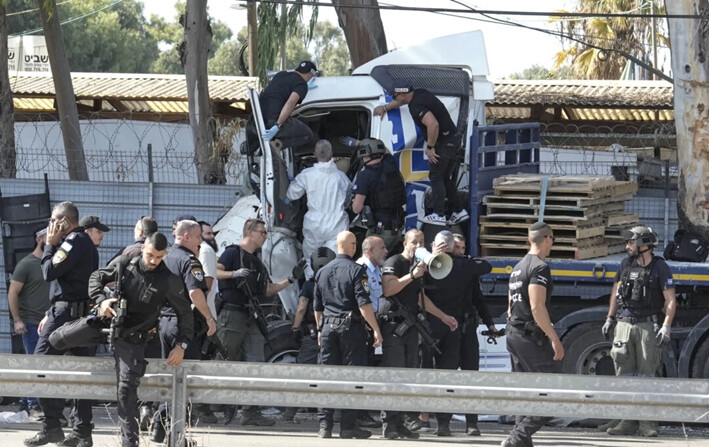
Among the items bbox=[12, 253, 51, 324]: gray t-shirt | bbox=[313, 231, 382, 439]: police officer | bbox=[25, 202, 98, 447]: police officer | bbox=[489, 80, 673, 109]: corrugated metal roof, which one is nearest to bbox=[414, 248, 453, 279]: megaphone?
bbox=[313, 231, 382, 439]: police officer

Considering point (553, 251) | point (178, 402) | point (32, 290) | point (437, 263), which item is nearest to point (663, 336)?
point (553, 251)

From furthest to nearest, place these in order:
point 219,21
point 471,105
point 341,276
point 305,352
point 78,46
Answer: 1. point 219,21
2. point 78,46
3. point 471,105
4. point 305,352
5. point 341,276

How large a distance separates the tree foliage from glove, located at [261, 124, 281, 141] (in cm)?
2266

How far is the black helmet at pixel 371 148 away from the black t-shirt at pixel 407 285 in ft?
4.13

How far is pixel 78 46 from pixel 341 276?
56.0 meters

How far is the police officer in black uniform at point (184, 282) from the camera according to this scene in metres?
9.59

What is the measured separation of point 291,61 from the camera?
303 ft

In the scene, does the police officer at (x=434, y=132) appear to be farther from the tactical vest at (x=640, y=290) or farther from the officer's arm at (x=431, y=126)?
the tactical vest at (x=640, y=290)

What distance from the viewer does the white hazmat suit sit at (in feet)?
38.3

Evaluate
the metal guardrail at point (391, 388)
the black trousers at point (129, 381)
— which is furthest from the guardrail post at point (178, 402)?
the black trousers at point (129, 381)

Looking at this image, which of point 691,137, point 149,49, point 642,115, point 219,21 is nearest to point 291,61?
point 219,21

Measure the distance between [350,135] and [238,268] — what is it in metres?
2.21

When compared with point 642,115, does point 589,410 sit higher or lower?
lower

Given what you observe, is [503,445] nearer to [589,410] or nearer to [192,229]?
[589,410]
